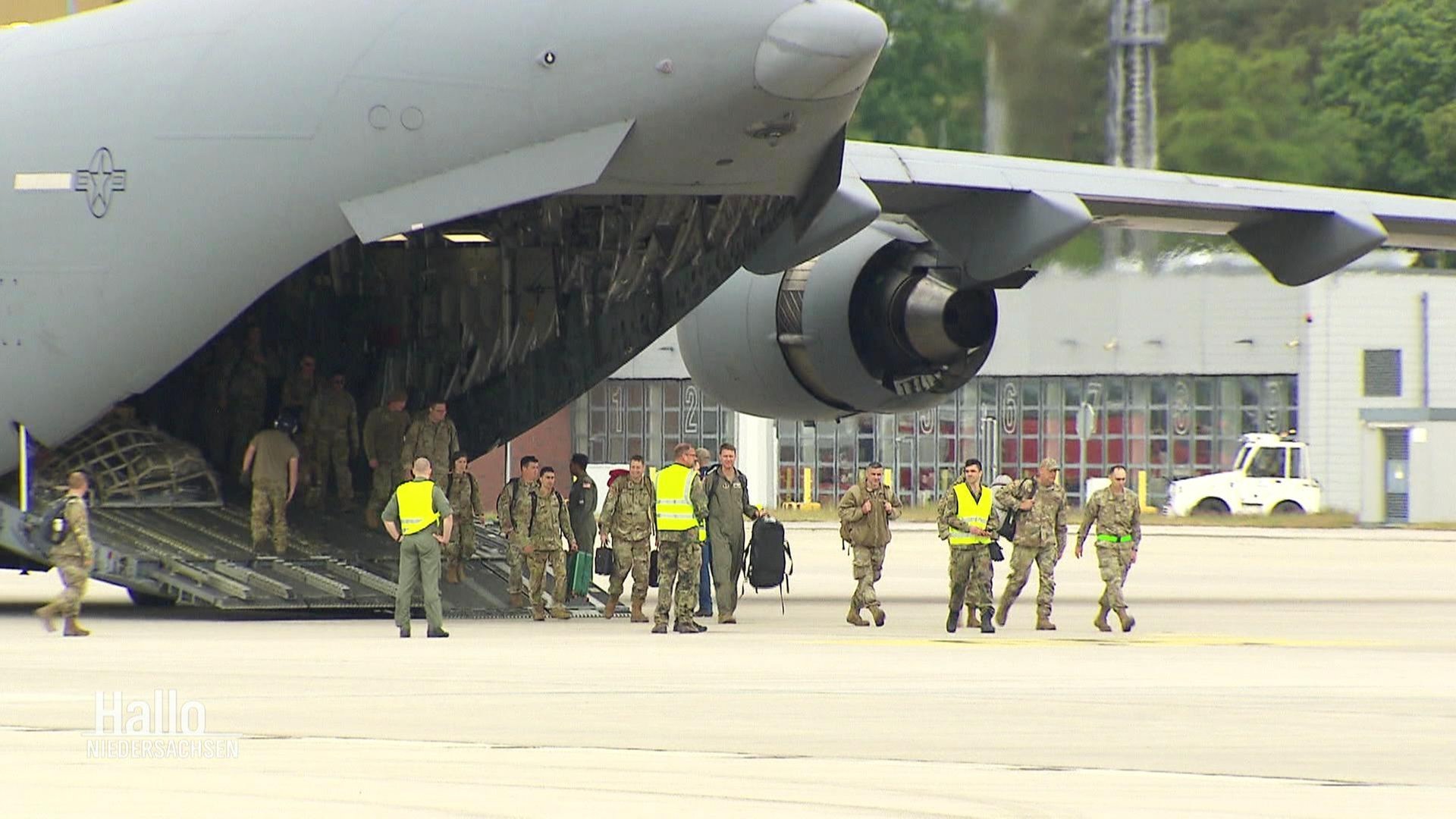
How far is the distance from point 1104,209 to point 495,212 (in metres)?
5.21

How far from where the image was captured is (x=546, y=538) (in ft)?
57.2

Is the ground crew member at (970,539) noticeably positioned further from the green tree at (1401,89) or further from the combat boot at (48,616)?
the green tree at (1401,89)

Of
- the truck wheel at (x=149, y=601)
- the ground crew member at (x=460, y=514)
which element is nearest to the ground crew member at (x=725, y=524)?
the ground crew member at (x=460, y=514)

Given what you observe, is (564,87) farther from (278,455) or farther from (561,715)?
(561,715)

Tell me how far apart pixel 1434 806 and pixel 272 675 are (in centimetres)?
663

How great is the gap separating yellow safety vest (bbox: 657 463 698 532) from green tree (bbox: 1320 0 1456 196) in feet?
96.5

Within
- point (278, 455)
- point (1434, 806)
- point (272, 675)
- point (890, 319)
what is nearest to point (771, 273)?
point (890, 319)

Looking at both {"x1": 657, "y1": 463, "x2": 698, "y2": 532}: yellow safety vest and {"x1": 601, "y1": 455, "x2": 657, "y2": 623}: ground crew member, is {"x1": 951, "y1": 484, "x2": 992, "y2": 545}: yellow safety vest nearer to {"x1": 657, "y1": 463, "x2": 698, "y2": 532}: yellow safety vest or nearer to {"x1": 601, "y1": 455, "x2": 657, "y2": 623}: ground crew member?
{"x1": 657, "y1": 463, "x2": 698, "y2": 532}: yellow safety vest

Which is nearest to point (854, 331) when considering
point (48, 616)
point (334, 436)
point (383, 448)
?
point (383, 448)

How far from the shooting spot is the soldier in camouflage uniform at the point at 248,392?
18.7 m

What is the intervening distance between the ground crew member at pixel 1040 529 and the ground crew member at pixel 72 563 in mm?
6408

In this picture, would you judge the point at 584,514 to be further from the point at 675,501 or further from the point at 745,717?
the point at 745,717

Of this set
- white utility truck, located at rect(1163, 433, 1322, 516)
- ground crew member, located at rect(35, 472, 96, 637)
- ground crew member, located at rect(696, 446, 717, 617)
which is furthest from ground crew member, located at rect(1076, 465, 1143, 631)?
white utility truck, located at rect(1163, 433, 1322, 516)

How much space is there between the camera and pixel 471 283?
19141 millimetres
